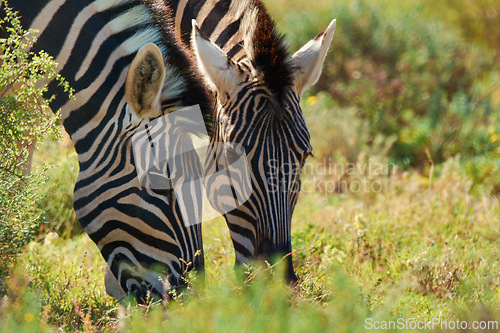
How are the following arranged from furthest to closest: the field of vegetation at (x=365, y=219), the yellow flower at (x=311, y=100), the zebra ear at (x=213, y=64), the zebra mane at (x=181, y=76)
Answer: the yellow flower at (x=311, y=100)
the zebra ear at (x=213, y=64)
the zebra mane at (x=181, y=76)
the field of vegetation at (x=365, y=219)

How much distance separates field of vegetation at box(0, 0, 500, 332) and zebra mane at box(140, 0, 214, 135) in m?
1.04

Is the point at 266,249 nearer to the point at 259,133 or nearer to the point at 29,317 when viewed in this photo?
the point at 259,133

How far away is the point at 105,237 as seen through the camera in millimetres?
3506

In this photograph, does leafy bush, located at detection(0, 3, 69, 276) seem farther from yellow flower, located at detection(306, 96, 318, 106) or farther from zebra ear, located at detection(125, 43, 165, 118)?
yellow flower, located at detection(306, 96, 318, 106)

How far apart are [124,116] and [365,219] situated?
10.5ft

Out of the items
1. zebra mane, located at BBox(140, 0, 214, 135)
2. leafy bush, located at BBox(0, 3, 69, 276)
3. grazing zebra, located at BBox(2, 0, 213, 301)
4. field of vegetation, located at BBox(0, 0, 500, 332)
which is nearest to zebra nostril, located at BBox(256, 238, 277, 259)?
field of vegetation, located at BBox(0, 0, 500, 332)

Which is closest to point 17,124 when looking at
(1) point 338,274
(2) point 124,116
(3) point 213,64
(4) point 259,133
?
(2) point 124,116

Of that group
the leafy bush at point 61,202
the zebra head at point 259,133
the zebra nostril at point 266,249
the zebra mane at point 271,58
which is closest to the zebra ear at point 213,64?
the zebra head at point 259,133

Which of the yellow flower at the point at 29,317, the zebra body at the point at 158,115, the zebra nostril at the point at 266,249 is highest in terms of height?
the zebra body at the point at 158,115

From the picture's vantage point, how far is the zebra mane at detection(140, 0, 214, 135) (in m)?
3.49

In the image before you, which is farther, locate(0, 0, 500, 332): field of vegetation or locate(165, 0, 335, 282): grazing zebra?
locate(165, 0, 335, 282): grazing zebra

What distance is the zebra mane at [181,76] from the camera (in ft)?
11.5

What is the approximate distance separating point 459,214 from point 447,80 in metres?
4.21

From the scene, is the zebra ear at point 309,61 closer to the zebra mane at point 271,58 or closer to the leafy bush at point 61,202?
the zebra mane at point 271,58
